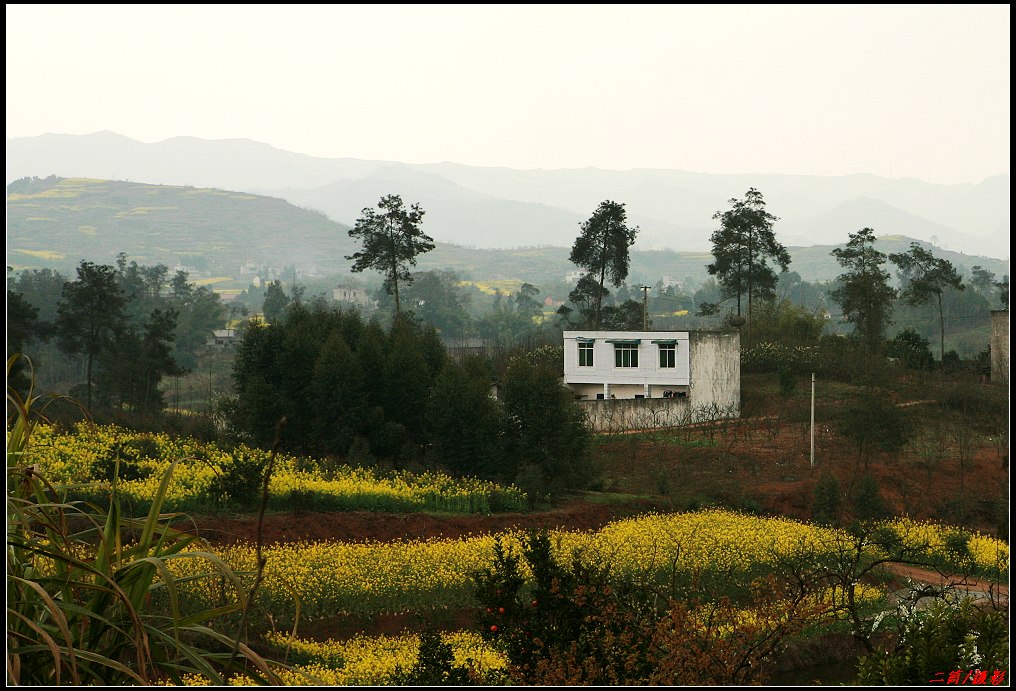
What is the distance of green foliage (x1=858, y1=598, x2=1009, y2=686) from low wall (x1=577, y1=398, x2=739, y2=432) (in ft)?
75.3

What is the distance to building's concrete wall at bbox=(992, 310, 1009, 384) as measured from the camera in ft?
103

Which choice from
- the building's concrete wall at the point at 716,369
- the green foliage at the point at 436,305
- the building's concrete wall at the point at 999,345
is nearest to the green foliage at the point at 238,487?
the building's concrete wall at the point at 716,369

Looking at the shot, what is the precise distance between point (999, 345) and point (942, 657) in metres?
30.1

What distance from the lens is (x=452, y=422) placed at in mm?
21000

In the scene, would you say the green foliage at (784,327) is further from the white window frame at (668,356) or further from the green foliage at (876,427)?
the green foliage at (876,427)

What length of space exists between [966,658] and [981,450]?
69.5 feet

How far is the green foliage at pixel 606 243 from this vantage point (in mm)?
44188

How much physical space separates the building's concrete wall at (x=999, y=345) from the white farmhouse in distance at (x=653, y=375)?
8365 mm

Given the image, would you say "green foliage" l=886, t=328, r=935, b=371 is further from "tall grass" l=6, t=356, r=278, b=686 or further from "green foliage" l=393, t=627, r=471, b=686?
"tall grass" l=6, t=356, r=278, b=686

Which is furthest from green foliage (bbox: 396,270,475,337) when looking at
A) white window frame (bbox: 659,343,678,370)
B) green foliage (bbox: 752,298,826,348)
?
white window frame (bbox: 659,343,678,370)

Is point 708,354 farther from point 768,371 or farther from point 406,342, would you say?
point 406,342

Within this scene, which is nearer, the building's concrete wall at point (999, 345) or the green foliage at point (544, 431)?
the green foliage at point (544, 431)

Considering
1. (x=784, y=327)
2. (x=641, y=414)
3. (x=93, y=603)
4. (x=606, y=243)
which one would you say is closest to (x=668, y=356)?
(x=641, y=414)

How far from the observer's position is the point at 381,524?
16.1 m
